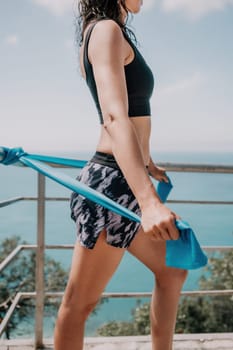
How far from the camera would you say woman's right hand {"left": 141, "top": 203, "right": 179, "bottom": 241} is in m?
0.72

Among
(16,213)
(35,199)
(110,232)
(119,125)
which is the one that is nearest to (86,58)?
(119,125)

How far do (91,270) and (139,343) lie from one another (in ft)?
4.02

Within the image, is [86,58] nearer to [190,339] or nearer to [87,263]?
[87,263]

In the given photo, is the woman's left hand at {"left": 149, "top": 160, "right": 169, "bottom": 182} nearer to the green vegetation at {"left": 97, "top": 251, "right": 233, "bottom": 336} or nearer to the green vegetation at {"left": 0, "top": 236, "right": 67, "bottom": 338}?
the green vegetation at {"left": 0, "top": 236, "right": 67, "bottom": 338}

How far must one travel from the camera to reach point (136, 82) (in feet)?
3.46

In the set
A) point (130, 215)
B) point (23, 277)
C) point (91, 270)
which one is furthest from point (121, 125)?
point (23, 277)

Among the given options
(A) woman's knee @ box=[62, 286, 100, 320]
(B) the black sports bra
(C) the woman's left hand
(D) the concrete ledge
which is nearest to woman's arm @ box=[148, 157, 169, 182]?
(C) the woman's left hand

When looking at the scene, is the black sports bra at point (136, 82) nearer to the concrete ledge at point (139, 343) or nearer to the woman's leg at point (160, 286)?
the woman's leg at point (160, 286)

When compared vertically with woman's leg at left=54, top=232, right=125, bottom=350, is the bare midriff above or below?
above

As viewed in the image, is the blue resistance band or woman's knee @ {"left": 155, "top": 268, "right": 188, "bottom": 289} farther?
woman's knee @ {"left": 155, "top": 268, "right": 188, "bottom": 289}

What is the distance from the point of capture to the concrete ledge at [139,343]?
2.04m

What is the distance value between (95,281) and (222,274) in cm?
2210

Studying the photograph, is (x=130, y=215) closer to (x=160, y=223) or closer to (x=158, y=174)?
(x=160, y=223)

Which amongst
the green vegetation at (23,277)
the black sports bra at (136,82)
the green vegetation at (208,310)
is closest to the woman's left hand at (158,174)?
the black sports bra at (136,82)
